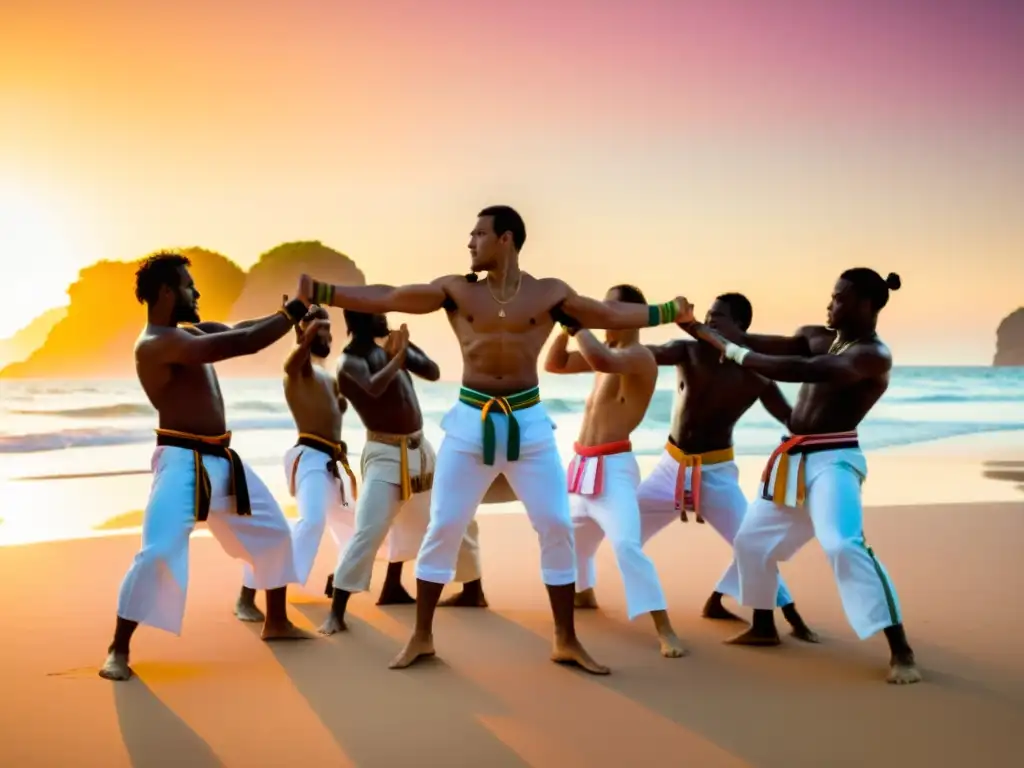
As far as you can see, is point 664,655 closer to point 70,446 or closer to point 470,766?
point 470,766

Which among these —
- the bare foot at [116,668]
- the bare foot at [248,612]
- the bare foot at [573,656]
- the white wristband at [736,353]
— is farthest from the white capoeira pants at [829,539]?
the bare foot at [116,668]

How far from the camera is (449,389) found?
31406 mm

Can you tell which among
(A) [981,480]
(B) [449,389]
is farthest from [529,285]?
(B) [449,389]

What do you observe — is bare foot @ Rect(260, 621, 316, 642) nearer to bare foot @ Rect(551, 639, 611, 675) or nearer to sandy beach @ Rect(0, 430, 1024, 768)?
sandy beach @ Rect(0, 430, 1024, 768)

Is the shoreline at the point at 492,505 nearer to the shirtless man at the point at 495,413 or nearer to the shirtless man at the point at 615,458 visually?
the shirtless man at the point at 615,458

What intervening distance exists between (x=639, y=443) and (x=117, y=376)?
774 inches

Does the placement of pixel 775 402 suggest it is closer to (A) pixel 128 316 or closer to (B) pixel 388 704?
(B) pixel 388 704

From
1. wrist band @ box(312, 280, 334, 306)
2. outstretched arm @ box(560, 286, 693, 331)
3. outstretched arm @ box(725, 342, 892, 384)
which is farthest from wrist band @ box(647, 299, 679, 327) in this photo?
wrist band @ box(312, 280, 334, 306)

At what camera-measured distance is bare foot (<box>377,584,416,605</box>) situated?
6.17 m

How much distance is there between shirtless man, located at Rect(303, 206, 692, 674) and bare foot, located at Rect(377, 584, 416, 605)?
1.33 metres

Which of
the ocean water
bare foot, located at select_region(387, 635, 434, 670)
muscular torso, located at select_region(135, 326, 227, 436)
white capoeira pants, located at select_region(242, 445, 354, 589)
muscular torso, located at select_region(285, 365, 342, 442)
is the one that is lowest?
the ocean water

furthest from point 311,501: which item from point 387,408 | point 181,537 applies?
point 181,537

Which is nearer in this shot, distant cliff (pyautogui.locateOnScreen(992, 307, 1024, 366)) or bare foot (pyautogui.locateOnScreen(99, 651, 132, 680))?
bare foot (pyautogui.locateOnScreen(99, 651, 132, 680))

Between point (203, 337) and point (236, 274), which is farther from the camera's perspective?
point (236, 274)
